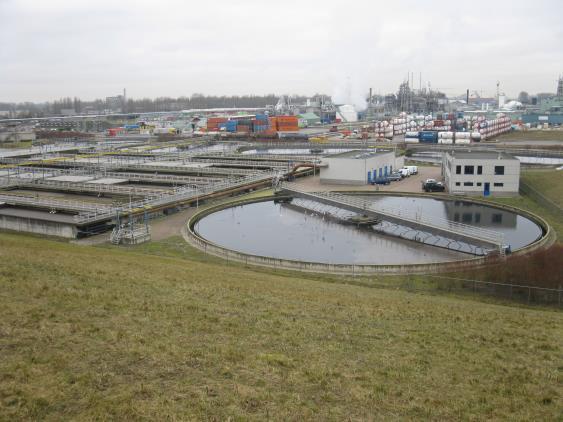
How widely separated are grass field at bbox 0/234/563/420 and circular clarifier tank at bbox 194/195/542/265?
5.81 metres

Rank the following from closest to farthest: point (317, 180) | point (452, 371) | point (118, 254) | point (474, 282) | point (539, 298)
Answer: point (452, 371) < point (539, 298) < point (474, 282) < point (118, 254) < point (317, 180)

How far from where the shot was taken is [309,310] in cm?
977

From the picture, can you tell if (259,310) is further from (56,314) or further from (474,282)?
(474,282)

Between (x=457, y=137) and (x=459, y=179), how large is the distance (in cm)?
3335

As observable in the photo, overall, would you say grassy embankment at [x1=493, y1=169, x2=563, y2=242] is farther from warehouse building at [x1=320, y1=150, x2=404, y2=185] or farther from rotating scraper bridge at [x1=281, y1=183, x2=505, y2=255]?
warehouse building at [x1=320, y1=150, x2=404, y2=185]

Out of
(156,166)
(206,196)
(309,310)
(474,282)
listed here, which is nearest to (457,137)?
(156,166)

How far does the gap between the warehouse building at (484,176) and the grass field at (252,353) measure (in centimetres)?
1680

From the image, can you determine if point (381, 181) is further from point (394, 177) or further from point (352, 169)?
point (352, 169)

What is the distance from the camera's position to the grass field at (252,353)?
559 cm

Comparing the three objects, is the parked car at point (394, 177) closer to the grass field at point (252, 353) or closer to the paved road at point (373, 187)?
the paved road at point (373, 187)

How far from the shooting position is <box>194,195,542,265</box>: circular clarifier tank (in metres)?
17.6

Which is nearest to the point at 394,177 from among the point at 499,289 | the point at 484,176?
the point at 484,176

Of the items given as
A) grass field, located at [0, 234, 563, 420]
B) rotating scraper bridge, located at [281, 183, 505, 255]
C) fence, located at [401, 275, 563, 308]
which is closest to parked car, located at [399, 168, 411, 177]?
rotating scraper bridge, located at [281, 183, 505, 255]

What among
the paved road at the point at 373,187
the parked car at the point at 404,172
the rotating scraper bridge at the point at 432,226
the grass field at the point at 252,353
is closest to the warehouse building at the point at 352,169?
the paved road at the point at 373,187
